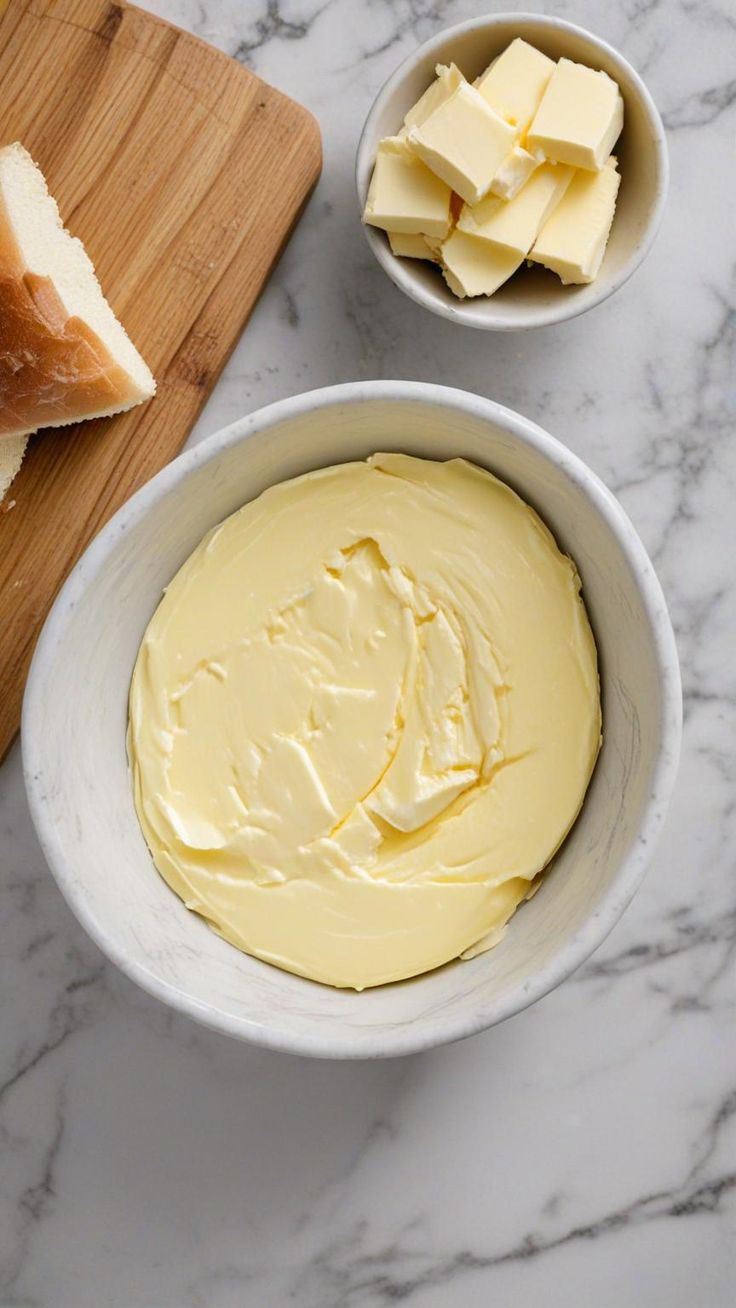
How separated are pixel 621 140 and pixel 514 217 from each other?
0.19 metres

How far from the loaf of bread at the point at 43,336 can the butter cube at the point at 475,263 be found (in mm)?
371

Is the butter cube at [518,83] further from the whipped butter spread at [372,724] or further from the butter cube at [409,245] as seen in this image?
the whipped butter spread at [372,724]

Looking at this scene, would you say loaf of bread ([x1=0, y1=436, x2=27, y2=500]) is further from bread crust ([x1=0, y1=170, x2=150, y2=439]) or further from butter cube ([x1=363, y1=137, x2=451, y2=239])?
butter cube ([x1=363, y1=137, x2=451, y2=239])

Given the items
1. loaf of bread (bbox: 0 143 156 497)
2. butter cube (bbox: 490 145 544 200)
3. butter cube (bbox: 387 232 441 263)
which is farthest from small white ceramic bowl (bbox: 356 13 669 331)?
loaf of bread (bbox: 0 143 156 497)

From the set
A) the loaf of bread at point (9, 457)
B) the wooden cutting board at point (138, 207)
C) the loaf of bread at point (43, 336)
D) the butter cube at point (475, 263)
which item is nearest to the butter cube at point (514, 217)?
the butter cube at point (475, 263)

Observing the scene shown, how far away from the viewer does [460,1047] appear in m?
1.36

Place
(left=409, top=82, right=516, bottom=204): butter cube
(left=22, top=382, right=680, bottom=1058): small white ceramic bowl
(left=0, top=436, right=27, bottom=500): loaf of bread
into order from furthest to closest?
1. (left=0, top=436, right=27, bottom=500): loaf of bread
2. (left=409, top=82, right=516, bottom=204): butter cube
3. (left=22, top=382, right=680, bottom=1058): small white ceramic bowl

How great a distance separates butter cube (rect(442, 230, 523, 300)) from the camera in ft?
3.95

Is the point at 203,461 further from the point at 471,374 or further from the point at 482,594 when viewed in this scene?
the point at 471,374

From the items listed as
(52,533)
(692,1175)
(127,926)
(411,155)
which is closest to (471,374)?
(411,155)

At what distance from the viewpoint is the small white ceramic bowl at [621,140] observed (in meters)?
1.21

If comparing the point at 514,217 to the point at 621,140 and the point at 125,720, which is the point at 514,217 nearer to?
the point at 621,140

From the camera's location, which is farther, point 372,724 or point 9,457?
point 9,457

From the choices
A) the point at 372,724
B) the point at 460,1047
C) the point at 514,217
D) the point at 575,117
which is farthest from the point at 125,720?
the point at 575,117
